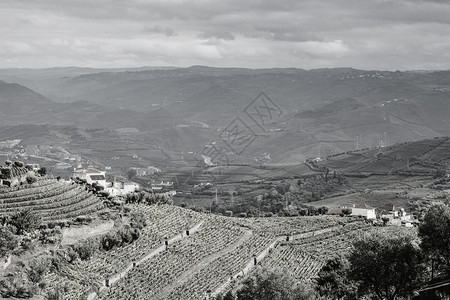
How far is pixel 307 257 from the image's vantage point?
228 ft

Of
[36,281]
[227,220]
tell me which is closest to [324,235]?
[227,220]

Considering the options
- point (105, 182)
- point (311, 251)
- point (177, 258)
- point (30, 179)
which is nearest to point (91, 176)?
point (105, 182)

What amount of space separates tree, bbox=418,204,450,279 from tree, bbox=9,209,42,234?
23992 mm

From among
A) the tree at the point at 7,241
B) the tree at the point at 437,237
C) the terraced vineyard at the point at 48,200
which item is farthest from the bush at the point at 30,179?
the tree at the point at 437,237

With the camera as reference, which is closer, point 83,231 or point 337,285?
point 337,285

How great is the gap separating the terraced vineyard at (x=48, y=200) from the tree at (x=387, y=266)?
22.4 meters

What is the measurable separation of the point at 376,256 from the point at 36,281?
1833cm

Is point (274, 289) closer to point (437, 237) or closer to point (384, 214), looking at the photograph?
point (437, 237)

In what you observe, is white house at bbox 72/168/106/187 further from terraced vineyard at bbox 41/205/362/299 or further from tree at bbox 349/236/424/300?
tree at bbox 349/236/424/300

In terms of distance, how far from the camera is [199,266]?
59969mm

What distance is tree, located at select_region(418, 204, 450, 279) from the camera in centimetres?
4659

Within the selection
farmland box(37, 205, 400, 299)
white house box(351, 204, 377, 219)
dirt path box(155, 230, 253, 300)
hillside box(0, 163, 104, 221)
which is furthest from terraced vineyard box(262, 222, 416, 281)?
white house box(351, 204, 377, 219)

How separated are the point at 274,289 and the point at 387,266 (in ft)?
23.5

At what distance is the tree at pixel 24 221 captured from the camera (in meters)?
53.1
